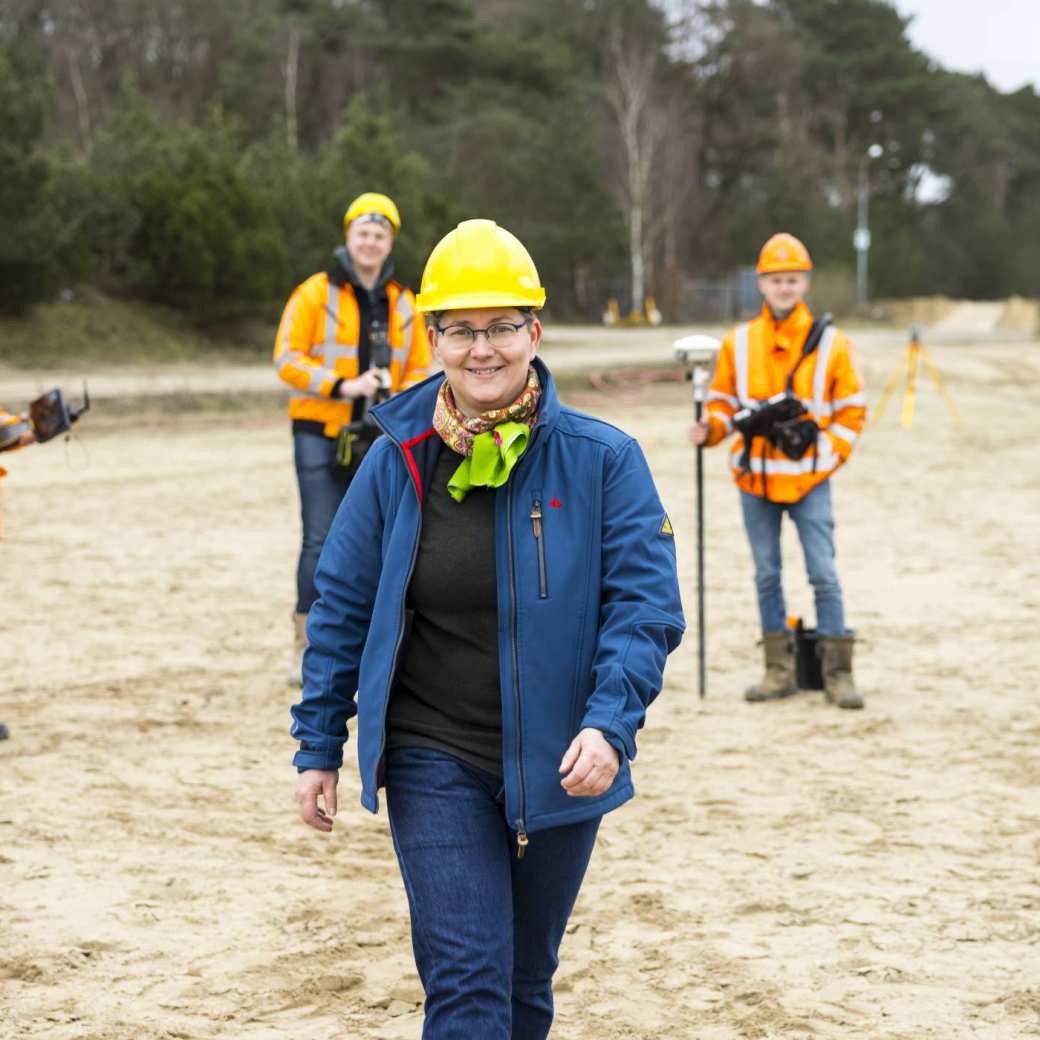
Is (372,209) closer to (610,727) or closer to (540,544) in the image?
(540,544)

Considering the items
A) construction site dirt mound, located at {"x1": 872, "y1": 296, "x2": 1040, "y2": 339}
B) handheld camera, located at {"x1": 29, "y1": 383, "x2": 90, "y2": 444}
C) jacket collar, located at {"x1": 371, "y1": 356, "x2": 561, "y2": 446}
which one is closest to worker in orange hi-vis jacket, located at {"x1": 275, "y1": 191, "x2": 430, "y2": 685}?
handheld camera, located at {"x1": 29, "y1": 383, "x2": 90, "y2": 444}

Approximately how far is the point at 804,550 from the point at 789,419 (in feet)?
1.87

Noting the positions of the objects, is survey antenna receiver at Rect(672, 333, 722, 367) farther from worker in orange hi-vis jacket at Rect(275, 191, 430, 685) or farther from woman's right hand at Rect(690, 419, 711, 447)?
worker in orange hi-vis jacket at Rect(275, 191, 430, 685)

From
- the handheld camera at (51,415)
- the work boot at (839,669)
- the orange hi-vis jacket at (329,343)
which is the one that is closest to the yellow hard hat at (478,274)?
the handheld camera at (51,415)

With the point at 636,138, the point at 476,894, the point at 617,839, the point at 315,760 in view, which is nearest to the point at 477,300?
the point at 315,760

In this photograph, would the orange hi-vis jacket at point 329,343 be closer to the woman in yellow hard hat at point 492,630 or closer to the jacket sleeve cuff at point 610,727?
the woman in yellow hard hat at point 492,630

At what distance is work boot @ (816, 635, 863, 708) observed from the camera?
24.5ft

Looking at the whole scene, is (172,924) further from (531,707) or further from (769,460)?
(769,460)

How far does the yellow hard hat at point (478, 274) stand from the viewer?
10.2 ft

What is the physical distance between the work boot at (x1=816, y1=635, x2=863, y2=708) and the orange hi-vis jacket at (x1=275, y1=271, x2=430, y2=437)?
2.19 metres

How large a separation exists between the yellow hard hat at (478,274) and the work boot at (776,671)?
4.70 metres

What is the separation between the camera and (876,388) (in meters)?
26.9

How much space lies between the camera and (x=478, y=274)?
3.10 meters

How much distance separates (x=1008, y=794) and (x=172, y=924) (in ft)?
10.3
